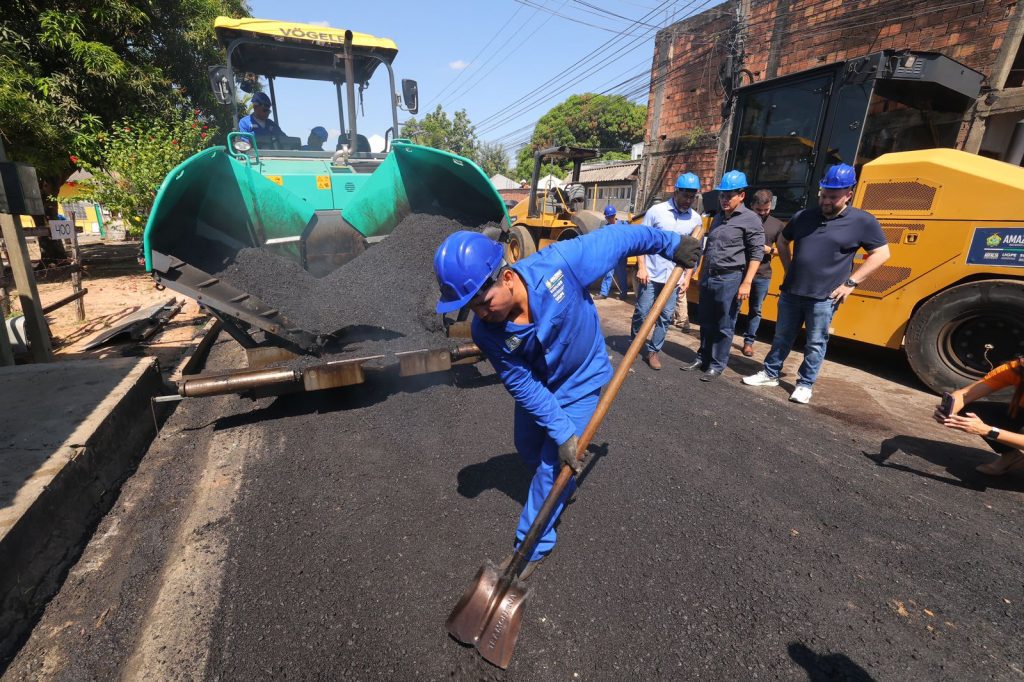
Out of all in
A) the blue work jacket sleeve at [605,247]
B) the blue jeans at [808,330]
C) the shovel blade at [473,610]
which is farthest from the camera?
the blue jeans at [808,330]

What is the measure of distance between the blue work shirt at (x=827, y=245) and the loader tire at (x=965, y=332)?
38.7 inches

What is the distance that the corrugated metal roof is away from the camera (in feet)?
86.6

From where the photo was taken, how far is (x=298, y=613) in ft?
6.01

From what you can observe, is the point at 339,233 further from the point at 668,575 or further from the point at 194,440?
the point at 668,575

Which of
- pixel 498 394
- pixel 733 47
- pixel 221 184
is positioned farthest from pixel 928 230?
pixel 733 47

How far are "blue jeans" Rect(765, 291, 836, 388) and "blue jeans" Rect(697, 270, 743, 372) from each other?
1.22 feet

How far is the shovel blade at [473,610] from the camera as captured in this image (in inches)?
68.4

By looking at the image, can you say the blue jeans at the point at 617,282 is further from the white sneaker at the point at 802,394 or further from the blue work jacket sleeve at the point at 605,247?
the blue work jacket sleeve at the point at 605,247

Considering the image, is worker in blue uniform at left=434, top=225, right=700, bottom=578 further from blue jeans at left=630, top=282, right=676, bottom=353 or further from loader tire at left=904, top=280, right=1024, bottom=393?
loader tire at left=904, top=280, right=1024, bottom=393

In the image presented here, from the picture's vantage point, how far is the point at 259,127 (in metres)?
5.38

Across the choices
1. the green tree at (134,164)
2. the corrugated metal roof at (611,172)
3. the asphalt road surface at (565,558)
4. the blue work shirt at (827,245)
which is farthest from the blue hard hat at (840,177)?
the corrugated metal roof at (611,172)

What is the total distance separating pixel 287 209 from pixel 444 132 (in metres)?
46.2

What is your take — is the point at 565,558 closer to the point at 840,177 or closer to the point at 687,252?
the point at 687,252

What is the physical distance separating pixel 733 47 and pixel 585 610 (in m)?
12.3
